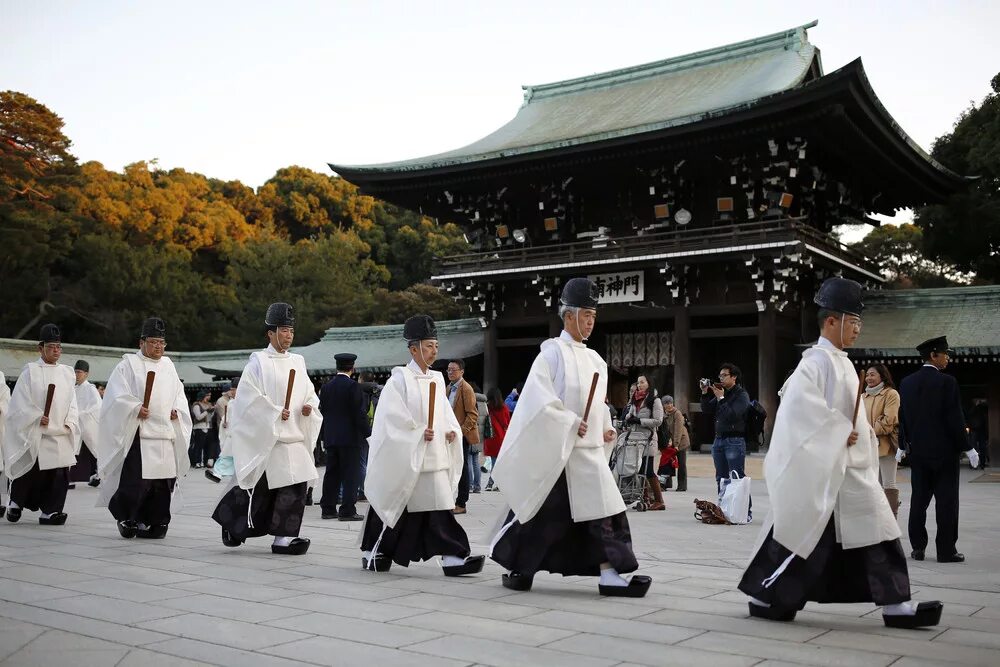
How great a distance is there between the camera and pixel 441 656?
3951 millimetres

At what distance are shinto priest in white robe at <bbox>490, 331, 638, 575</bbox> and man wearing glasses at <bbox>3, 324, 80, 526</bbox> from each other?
548 centimetres

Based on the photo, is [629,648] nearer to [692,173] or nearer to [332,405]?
[332,405]

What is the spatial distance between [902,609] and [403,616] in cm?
239

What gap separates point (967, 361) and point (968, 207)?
9770 millimetres

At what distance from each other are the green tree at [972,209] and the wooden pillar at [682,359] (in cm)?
980

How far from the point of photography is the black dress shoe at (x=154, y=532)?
26.2ft

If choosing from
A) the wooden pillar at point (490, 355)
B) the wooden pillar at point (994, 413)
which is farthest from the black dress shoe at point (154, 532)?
the wooden pillar at point (490, 355)

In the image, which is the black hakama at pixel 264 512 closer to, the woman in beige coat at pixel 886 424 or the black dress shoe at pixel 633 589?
the black dress shoe at pixel 633 589

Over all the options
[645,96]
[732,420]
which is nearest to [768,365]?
[645,96]

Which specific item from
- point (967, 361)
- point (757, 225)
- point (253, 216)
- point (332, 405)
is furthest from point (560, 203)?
point (253, 216)

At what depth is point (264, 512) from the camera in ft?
23.6

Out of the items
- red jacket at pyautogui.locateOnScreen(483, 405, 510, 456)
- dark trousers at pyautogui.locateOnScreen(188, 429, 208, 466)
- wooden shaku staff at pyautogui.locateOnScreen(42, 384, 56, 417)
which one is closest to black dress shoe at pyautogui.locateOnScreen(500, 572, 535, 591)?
wooden shaku staff at pyautogui.locateOnScreen(42, 384, 56, 417)

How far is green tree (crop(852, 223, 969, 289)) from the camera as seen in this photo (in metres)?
36.8

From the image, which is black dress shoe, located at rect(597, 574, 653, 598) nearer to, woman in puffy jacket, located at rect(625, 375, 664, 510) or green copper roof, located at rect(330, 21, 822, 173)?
woman in puffy jacket, located at rect(625, 375, 664, 510)
